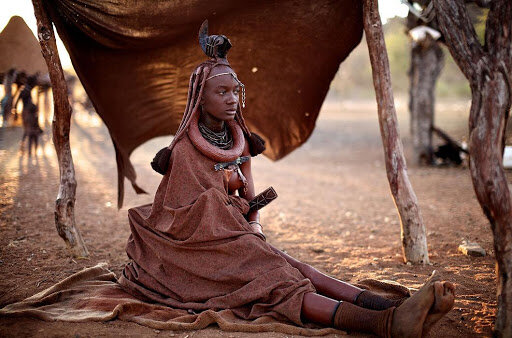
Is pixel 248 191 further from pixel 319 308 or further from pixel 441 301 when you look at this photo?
pixel 441 301

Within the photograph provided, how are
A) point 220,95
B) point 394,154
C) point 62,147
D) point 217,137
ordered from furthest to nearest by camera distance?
point 62,147 → point 394,154 → point 217,137 → point 220,95

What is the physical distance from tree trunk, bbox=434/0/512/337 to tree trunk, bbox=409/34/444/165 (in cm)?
862

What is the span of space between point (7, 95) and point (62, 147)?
96.3 inches

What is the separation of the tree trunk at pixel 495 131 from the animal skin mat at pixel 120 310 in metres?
0.71

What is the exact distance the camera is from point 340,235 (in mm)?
5688

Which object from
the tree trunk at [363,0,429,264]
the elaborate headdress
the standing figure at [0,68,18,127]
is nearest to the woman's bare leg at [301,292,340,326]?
the elaborate headdress

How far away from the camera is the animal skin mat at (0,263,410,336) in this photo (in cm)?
283

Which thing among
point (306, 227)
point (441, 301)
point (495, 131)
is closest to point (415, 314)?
point (441, 301)

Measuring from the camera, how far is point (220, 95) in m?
3.26

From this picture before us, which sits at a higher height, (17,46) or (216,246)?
(17,46)

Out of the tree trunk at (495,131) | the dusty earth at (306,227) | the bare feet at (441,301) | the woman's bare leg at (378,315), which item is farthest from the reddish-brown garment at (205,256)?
the tree trunk at (495,131)

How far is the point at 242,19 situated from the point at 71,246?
2.91m

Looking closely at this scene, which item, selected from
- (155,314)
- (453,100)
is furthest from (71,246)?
(453,100)

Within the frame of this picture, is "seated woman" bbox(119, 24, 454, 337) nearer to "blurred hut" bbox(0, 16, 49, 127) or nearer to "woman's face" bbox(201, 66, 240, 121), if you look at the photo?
"woman's face" bbox(201, 66, 240, 121)
